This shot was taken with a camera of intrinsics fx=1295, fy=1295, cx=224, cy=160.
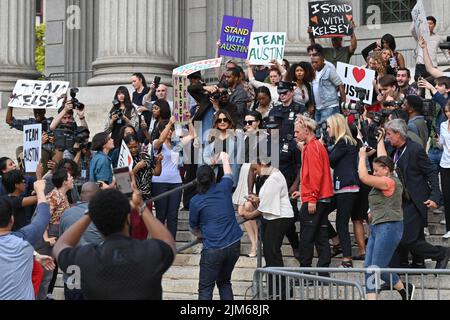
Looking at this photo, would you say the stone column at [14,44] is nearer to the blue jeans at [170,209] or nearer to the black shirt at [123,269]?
the blue jeans at [170,209]

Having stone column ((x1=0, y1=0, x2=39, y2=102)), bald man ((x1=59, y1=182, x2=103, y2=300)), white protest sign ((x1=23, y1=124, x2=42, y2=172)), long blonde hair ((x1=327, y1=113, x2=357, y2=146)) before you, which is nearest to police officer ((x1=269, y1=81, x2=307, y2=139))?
long blonde hair ((x1=327, y1=113, x2=357, y2=146))

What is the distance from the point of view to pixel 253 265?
15.5 meters

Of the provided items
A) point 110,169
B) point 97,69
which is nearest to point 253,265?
point 110,169

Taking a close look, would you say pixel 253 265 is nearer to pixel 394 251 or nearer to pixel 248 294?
pixel 248 294

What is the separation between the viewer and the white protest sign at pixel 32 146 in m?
16.1

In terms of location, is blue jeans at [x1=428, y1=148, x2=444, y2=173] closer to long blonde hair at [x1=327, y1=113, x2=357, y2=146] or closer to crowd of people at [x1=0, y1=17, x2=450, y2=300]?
crowd of people at [x1=0, y1=17, x2=450, y2=300]

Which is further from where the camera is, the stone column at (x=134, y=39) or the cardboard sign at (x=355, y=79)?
the stone column at (x=134, y=39)

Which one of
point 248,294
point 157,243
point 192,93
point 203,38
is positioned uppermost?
point 203,38

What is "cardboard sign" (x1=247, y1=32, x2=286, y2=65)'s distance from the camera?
18484 millimetres

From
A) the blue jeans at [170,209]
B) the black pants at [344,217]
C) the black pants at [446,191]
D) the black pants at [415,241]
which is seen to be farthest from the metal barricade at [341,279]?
the blue jeans at [170,209]

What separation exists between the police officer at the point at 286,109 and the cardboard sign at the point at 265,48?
2184 mm

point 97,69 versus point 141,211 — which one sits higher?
point 97,69

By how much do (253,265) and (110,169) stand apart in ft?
7.02

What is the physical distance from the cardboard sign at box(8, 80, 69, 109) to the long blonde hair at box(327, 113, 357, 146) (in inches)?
206
